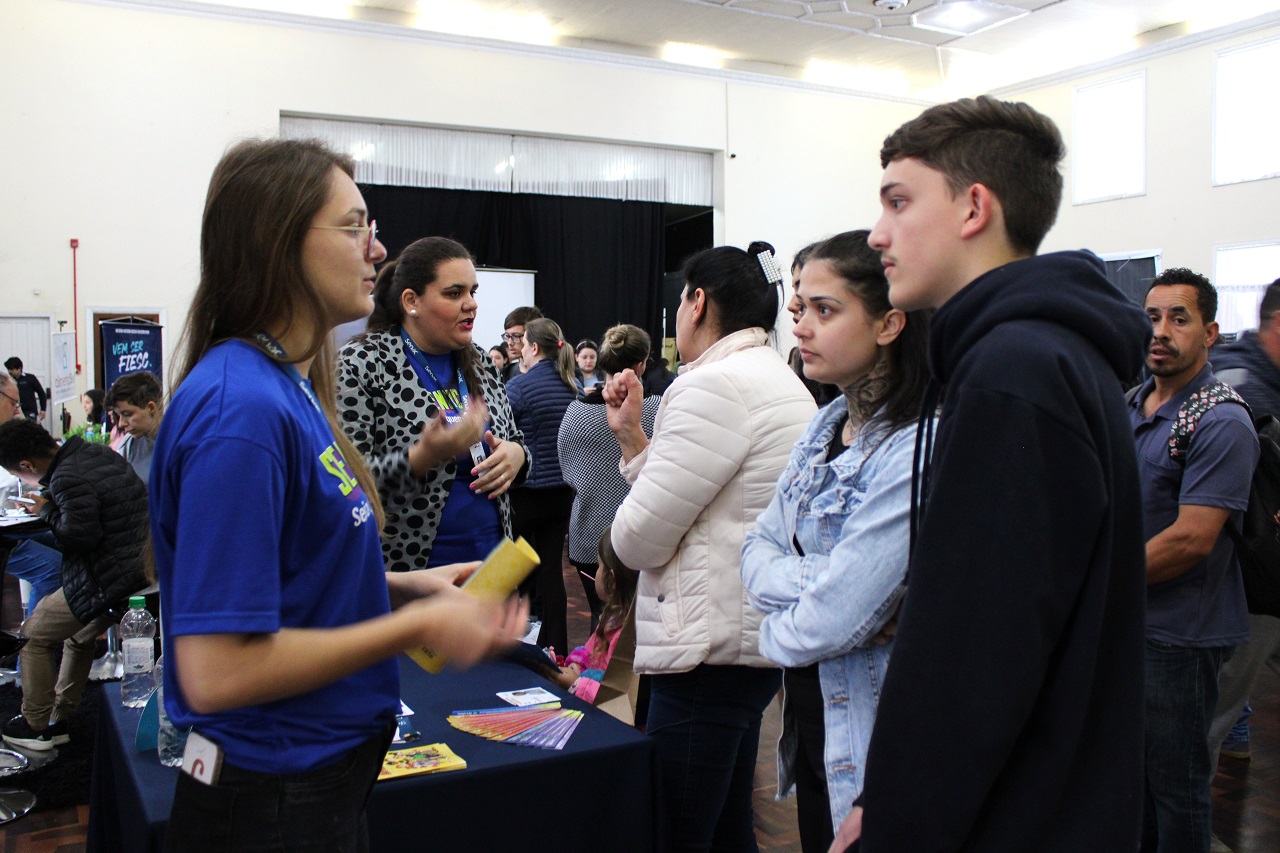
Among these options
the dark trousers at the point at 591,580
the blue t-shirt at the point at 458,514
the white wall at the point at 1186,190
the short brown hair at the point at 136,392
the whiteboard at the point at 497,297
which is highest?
the white wall at the point at 1186,190

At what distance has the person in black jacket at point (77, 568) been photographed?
3.69 m

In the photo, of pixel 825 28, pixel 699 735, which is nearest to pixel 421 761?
pixel 699 735

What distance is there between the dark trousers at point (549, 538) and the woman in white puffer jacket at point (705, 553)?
264 centimetres

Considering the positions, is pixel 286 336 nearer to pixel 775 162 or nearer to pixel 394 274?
pixel 394 274

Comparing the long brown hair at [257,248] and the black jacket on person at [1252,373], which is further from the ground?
the long brown hair at [257,248]

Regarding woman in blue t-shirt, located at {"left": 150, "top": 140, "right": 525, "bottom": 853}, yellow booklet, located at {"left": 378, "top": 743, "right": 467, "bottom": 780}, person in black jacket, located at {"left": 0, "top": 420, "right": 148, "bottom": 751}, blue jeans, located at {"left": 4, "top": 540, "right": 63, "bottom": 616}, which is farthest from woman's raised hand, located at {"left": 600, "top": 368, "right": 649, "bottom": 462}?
blue jeans, located at {"left": 4, "top": 540, "right": 63, "bottom": 616}

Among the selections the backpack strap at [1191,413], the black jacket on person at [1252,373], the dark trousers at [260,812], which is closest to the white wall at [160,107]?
the black jacket on person at [1252,373]

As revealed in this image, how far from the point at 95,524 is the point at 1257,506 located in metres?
3.85

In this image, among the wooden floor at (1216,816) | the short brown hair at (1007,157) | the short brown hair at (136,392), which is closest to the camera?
the short brown hair at (1007,157)

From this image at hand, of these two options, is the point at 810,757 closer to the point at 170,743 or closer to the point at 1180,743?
the point at 170,743

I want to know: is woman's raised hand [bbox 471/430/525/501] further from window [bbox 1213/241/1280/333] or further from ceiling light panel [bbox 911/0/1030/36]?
window [bbox 1213/241/1280/333]

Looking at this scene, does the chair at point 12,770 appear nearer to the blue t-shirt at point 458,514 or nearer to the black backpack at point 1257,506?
the blue t-shirt at point 458,514

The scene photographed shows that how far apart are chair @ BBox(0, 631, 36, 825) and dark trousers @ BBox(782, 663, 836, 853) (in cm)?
287

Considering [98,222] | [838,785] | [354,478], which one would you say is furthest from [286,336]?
[98,222]
